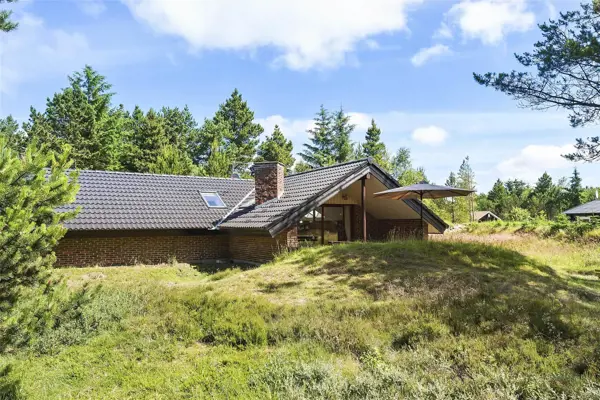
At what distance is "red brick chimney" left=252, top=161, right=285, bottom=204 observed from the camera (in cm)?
1573

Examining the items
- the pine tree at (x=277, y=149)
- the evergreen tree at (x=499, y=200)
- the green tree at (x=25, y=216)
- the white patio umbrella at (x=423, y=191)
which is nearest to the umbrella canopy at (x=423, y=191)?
the white patio umbrella at (x=423, y=191)

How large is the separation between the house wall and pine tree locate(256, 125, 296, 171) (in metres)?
27.3

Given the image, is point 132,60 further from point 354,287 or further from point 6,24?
point 354,287

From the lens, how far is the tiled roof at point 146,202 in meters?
13.9

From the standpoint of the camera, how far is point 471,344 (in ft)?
18.9

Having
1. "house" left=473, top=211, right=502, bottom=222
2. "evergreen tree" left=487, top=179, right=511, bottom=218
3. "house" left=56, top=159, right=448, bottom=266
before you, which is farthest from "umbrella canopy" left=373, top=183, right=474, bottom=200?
"evergreen tree" left=487, top=179, right=511, bottom=218

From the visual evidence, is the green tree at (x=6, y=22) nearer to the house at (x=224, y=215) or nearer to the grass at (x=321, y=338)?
the grass at (x=321, y=338)

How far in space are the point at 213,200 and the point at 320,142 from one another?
1298 inches

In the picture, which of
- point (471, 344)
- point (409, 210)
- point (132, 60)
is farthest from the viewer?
point (409, 210)

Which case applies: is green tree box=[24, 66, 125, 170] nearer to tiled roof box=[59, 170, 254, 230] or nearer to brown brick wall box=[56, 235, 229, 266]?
tiled roof box=[59, 170, 254, 230]

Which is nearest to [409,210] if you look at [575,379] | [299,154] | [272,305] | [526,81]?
[526,81]

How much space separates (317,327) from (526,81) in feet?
37.1

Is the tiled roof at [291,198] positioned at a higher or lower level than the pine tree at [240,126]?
lower

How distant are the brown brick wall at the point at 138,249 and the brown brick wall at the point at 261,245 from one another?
112 centimetres
